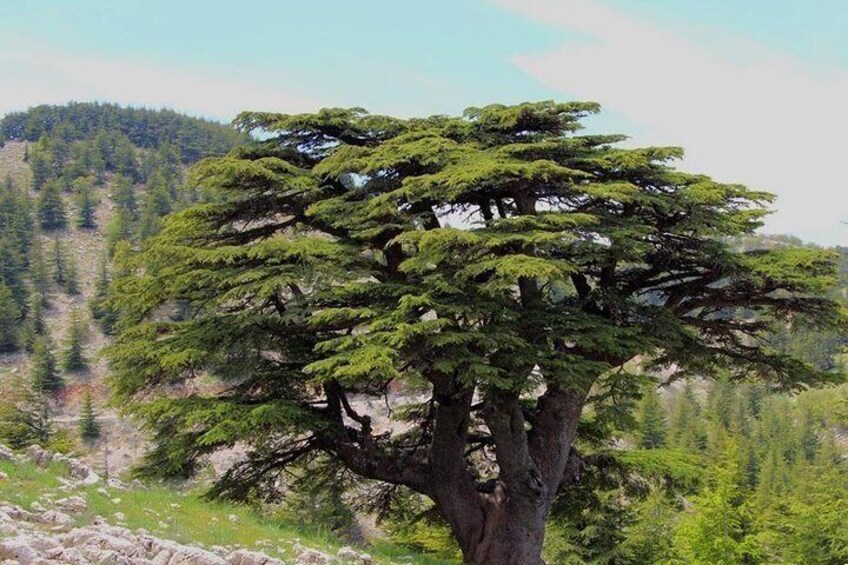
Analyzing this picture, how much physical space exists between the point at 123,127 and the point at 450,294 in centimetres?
17245

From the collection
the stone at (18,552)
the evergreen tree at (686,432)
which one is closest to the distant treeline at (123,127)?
the evergreen tree at (686,432)

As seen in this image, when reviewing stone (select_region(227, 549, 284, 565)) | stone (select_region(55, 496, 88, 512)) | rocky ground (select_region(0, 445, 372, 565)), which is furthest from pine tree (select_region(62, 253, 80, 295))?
stone (select_region(227, 549, 284, 565))

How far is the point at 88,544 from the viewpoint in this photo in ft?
18.6

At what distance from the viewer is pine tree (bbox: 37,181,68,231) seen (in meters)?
110

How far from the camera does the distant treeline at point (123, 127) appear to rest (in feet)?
521

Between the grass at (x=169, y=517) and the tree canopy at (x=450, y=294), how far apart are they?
6.76 feet

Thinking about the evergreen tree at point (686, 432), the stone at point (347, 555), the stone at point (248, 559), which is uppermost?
the stone at point (248, 559)

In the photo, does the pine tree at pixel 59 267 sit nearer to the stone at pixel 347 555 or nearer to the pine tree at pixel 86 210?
the pine tree at pixel 86 210

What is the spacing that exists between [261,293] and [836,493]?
32273mm

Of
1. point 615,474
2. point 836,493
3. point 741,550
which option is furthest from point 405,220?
point 836,493

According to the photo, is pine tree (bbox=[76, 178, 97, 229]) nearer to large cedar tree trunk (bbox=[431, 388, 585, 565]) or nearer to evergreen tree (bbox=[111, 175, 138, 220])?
evergreen tree (bbox=[111, 175, 138, 220])

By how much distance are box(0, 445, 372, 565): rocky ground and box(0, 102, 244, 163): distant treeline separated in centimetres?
15456

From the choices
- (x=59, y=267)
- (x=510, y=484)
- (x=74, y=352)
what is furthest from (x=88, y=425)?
(x=510, y=484)

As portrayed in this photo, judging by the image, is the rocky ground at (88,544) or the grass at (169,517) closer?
the rocky ground at (88,544)
